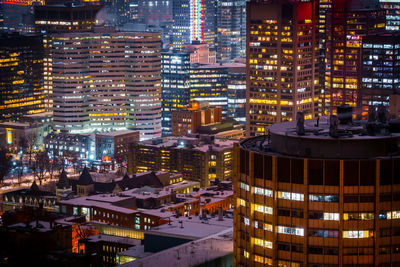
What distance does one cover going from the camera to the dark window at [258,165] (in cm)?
Answer: 11500

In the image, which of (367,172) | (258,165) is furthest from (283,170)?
(367,172)

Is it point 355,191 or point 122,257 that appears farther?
point 122,257

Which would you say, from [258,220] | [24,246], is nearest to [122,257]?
[24,246]

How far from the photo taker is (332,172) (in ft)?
366

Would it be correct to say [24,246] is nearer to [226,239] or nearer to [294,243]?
[226,239]

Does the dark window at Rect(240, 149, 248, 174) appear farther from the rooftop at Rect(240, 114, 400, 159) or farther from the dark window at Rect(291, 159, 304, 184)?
the dark window at Rect(291, 159, 304, 184)

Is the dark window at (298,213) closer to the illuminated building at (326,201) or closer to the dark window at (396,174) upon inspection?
the illuminated building at (326,201)

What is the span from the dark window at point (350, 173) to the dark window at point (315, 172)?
231cm

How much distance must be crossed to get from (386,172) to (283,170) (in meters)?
10.4

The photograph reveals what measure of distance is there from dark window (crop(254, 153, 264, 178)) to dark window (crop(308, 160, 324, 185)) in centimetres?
Result: 561

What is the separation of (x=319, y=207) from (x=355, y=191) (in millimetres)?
3980

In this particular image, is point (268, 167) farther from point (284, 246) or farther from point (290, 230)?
point (284, 246)

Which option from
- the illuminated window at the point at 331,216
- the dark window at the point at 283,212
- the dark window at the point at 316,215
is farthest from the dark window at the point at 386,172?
the dark window at the point at 283,212

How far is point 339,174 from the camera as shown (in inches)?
4385
